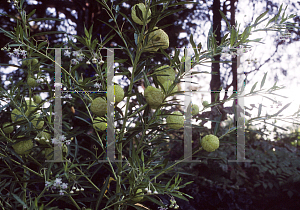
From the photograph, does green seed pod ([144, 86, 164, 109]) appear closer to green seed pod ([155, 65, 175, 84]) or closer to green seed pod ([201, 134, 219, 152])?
green seed pod ([155, 65, 175, 84])

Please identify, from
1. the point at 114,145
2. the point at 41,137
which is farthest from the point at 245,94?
the point at 41,137

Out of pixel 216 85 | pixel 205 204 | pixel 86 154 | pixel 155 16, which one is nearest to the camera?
pixel 155 16

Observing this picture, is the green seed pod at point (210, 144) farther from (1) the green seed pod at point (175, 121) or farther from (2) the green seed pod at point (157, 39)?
(2) the green seed pod at point (157, 39)

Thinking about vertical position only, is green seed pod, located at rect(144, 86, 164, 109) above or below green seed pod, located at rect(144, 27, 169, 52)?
below

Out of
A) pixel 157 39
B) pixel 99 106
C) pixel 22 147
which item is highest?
pixel 157 39

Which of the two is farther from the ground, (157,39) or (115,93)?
(157,39)

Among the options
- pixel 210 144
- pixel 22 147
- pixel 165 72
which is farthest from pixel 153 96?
pixel 22 147

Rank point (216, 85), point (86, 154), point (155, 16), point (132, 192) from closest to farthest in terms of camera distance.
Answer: point (155, 16), point (132, 192), point (86, 154), point (216, 85)

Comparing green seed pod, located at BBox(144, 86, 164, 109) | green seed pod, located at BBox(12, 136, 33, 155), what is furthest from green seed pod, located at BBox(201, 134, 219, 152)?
green seed pod, located at BBox(12, 136, 33, 155)

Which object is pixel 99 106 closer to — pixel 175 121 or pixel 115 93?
pixel 115 93

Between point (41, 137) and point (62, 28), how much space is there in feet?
6.41

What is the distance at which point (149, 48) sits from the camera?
64 cm

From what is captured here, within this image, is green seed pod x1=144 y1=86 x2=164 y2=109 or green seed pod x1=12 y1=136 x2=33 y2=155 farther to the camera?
green seed pod x1=12 y1=136 x2=33 y2=155

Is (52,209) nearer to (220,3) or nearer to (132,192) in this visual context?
(132,192)
